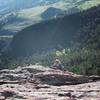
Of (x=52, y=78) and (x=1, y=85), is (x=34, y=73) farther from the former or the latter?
(x=1, y=85)

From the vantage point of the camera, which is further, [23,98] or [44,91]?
[44,91]

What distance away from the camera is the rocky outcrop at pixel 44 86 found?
66.1m

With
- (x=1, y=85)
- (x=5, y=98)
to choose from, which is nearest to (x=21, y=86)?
(x=1, y=85)

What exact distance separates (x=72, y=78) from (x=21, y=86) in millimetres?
14901

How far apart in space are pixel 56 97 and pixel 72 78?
62.0 feet

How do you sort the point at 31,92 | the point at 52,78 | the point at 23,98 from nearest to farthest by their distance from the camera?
1. the point at 23,98
2. the point at 31,92
3. the point at 52,78

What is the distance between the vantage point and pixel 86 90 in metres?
69.2

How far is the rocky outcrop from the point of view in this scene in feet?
217

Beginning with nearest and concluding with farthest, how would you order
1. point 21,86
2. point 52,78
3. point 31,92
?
point 31,92
point 21,86
point 52,78

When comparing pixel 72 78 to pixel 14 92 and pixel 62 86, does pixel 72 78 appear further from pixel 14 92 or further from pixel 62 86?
pixel 14 92

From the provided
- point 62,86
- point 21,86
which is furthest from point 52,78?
point 21,86

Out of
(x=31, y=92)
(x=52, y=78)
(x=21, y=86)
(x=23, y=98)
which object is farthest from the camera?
(x=52, y=78)

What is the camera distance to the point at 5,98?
65375 millimetres

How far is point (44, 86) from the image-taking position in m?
75.9
